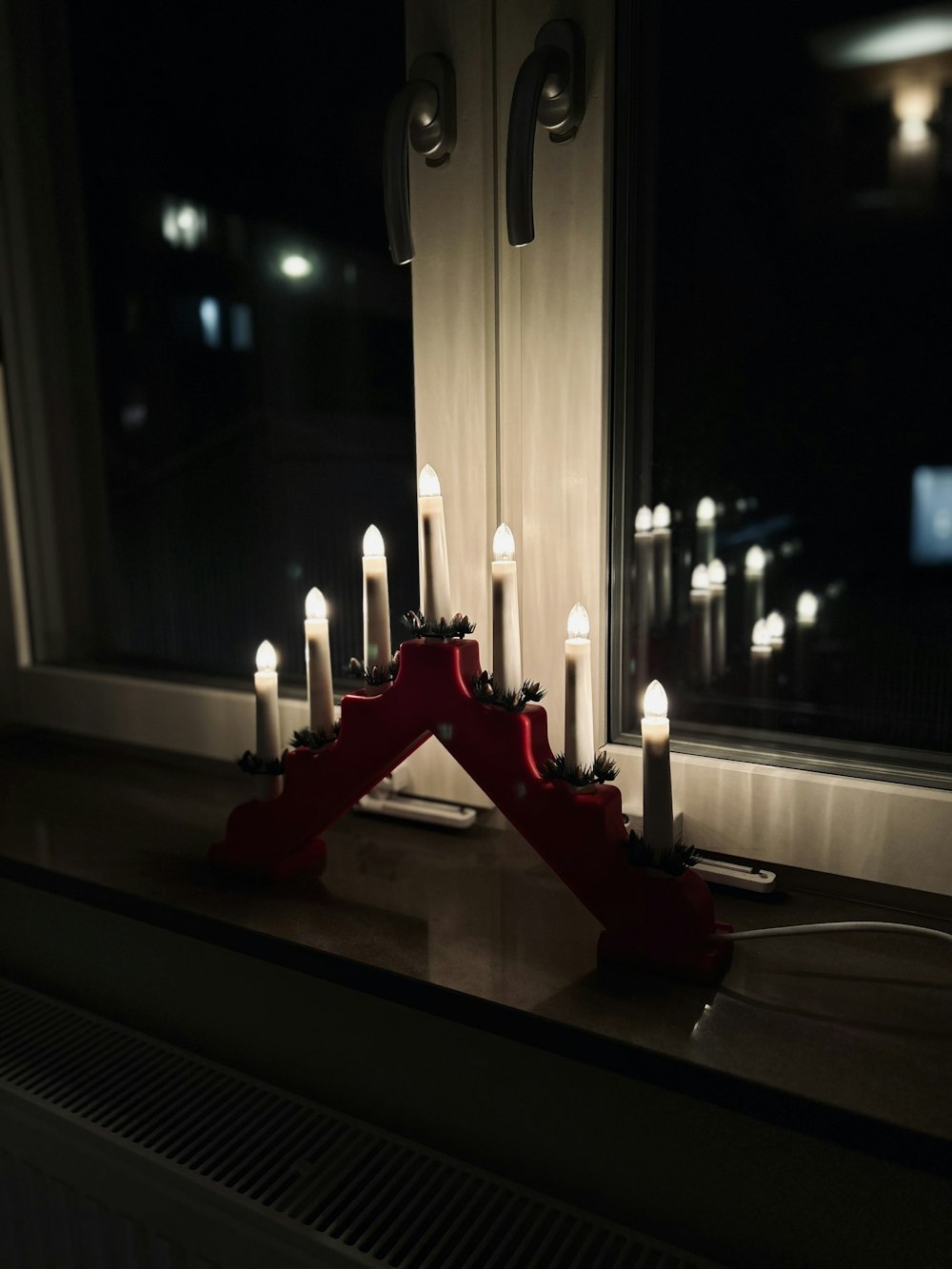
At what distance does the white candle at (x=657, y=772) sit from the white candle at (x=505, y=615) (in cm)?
12

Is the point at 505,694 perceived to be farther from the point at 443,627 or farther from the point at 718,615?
the point at 718,615

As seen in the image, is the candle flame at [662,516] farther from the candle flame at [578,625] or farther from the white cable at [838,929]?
the white cable at [838,929]

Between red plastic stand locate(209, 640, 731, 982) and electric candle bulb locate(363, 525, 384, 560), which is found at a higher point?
electric candle bulb locate(363, 525, 384, 560)

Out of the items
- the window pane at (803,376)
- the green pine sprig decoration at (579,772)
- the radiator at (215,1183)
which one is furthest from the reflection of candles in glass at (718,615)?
the radiator at (215,1183)

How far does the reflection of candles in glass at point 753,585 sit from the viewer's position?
32.3 inches

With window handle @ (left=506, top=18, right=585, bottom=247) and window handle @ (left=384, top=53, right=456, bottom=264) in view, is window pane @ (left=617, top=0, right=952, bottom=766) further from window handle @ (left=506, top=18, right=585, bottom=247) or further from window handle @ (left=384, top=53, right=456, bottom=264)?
window handle @ (left=384, top=53, right=456, bottom=264)

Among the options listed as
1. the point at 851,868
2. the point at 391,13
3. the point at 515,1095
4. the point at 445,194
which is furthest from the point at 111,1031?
the point at 391,13

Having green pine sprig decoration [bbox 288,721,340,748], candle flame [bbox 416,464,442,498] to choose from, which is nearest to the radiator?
green pine sprig decoration [bbox 288,721,340,748]

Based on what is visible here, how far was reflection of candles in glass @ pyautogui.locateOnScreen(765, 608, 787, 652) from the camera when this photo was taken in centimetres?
82

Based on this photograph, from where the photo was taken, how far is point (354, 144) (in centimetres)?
99

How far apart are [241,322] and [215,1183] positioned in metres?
0.86

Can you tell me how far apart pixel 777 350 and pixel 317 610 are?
0.44m

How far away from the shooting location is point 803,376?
781 mm

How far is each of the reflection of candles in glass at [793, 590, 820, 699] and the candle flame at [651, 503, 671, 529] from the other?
0.43ft
